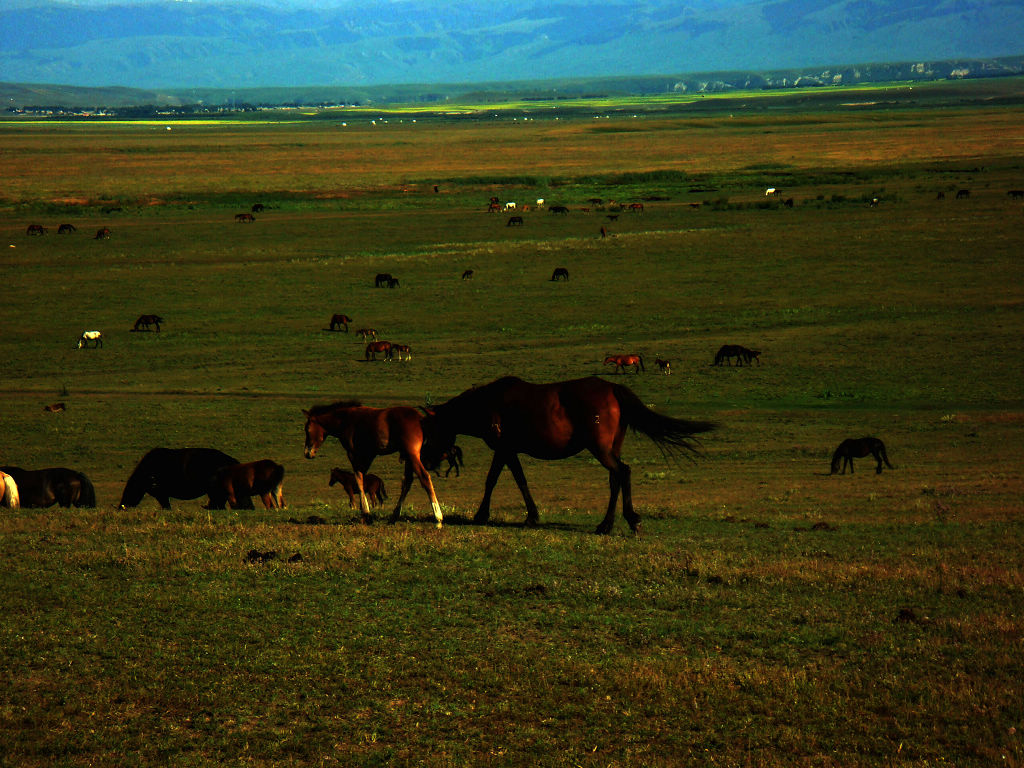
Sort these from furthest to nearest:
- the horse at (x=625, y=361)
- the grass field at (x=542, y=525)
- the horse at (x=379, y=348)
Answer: the horse at (x=379, y=348)
the horse at (x=625, y=361)
the grass field at (x=542, y=525)

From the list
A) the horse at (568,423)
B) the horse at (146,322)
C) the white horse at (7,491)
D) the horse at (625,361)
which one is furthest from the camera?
the horse at (146,322)

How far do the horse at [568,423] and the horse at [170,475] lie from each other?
4.60 metres

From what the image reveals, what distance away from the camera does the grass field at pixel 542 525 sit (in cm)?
790

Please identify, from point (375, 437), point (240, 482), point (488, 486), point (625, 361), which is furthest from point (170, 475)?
point (625, 361)

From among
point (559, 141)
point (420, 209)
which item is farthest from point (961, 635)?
point (559, 141)

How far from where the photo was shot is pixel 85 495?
16438 millimetres

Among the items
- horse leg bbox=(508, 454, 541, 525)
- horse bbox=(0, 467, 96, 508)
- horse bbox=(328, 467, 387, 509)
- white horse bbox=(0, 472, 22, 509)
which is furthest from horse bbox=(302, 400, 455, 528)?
white horse bbox=(0, 472, 22, 509)

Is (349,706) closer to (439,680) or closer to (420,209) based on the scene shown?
(439,680)

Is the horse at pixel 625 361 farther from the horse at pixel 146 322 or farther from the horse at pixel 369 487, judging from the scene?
the horse at pixel 146 322

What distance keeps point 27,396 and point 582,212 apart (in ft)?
168

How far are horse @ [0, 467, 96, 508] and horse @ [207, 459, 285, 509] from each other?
1.88 metres

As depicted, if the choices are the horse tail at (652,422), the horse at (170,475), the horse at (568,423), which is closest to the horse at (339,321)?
the horse at (170,475)

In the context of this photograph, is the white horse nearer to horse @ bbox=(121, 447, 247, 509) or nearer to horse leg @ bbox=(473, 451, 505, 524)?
horse @ bbox=(121, 447, 247, 509)

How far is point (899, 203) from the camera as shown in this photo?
2864 inches
